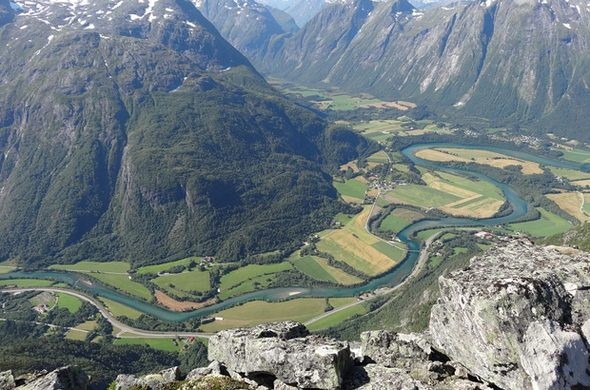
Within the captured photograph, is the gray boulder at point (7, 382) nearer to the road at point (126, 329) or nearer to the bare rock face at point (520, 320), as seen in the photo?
the bare rock face at point (520, 320)

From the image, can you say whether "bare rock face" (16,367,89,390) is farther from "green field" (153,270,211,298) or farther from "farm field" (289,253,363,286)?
"farm field" (289,253,363,286)

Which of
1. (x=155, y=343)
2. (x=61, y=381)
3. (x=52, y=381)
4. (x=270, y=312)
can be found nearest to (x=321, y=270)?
(x=270, y=312)

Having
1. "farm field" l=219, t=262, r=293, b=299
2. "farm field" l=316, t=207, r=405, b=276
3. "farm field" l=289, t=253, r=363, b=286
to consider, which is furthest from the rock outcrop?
"farm field" l=316, t=207, r=405, b=276

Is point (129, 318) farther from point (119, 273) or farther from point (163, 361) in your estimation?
point (119, 273)

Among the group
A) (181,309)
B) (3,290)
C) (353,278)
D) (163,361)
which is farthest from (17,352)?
(353,278)

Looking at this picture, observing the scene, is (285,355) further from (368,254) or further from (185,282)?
(368,254)

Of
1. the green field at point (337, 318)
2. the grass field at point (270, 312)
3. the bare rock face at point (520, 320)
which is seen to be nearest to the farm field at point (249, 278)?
the grass field at point (270, 312)
